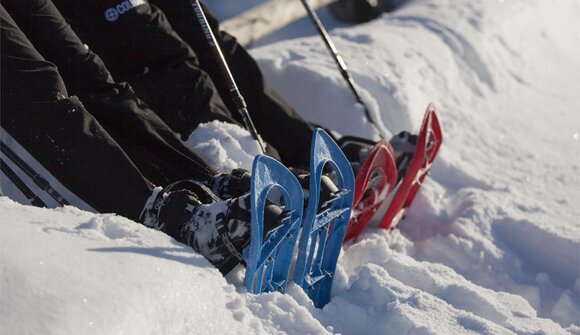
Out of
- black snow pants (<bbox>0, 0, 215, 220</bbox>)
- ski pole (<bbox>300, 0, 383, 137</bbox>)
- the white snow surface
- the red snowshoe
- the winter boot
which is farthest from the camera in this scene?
ski pole (<bbox>300, 0, 383, 137</bbox>)

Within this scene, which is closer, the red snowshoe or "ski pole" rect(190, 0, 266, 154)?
"ski pole" rect(190, 0, 266, 154)

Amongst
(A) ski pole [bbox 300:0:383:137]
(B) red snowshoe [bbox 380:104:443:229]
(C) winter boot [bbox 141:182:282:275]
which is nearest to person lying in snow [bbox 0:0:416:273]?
(C) winter boot [bbox 141:182:282:275]

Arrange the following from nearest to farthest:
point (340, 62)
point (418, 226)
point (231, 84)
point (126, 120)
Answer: point (126, 120), point (231, 84), point (418, 226), point (340, 62)

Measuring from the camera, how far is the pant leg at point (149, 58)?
308 cm

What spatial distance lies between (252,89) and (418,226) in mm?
902

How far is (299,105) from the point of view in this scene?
4109 mm

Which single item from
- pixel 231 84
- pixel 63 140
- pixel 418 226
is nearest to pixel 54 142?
pixel 63 140

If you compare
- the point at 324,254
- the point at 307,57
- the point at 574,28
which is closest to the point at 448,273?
the point at 324,254

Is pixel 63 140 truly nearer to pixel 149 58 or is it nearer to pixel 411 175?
pixel 149 58

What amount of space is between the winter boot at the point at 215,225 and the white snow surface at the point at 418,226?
0.09 meters

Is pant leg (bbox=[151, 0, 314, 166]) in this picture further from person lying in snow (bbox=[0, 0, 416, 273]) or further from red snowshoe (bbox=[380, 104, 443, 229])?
red snowshoe (bbox=[380, 104, 443, 229])

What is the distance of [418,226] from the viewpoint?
134 inches

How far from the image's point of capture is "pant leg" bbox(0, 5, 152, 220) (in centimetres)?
230

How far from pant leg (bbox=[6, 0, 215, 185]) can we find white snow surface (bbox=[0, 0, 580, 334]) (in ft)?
0.76
